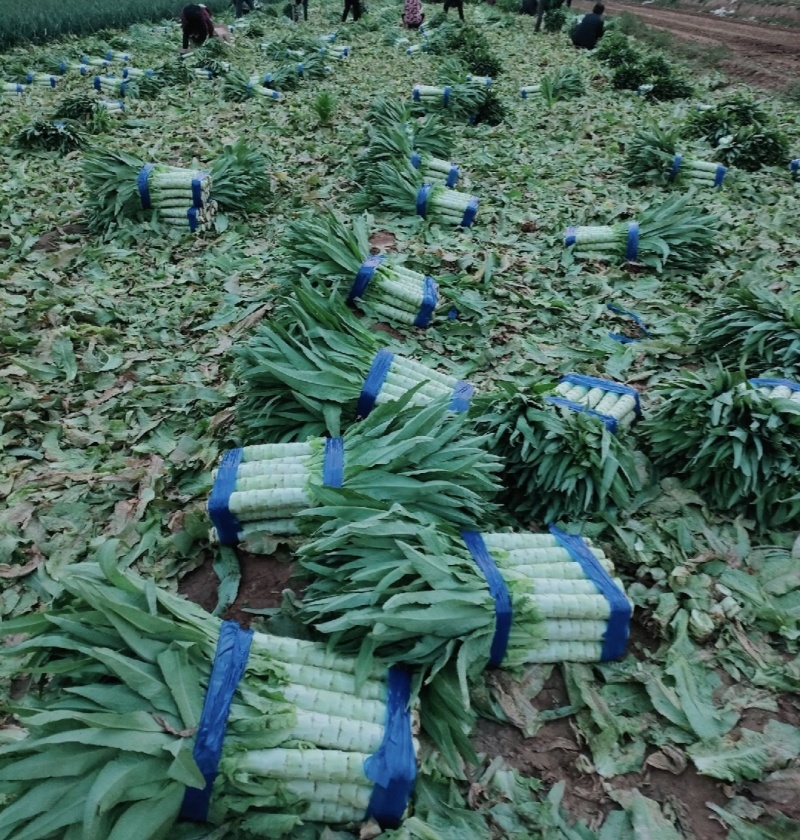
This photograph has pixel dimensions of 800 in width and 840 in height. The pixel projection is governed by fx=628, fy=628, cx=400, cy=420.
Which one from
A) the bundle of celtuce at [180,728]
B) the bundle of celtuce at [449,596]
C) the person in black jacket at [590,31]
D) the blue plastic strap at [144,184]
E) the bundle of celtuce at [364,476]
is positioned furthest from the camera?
the person in black jacket at [590,31]

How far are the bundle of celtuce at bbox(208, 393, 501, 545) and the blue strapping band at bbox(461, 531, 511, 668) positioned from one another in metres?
A: 0.30

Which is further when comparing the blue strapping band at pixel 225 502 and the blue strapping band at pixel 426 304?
the blue strapping band at pixel 426 304

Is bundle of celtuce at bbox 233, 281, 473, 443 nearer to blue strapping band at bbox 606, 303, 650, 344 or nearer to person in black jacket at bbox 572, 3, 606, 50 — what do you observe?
blue strapping band at bbox 606, 303, 650, 344

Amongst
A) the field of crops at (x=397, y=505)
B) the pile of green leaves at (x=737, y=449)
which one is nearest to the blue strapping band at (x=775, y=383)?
the field of crops at (x=397, y=505)

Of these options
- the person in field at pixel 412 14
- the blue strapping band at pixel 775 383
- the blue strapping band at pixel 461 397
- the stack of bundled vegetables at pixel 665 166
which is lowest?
the blue strapping band at pixel 461 397

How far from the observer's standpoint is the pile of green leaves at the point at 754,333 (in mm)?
4348

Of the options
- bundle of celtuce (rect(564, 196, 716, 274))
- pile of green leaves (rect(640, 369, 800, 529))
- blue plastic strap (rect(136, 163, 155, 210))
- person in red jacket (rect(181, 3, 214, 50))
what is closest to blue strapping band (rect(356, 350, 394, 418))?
pile of green leaves (rect(640, 369, 800, 529))

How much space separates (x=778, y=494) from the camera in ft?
11.3

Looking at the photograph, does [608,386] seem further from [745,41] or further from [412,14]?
[745,41]

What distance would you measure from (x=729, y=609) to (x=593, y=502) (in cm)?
83

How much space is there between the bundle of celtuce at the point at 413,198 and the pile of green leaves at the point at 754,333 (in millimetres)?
2872

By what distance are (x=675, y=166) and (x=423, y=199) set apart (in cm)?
332

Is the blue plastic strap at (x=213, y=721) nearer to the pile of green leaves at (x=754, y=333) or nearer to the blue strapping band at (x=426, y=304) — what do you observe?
the blue strapping band at (x=426, y=304)

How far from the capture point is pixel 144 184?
21.0ft
